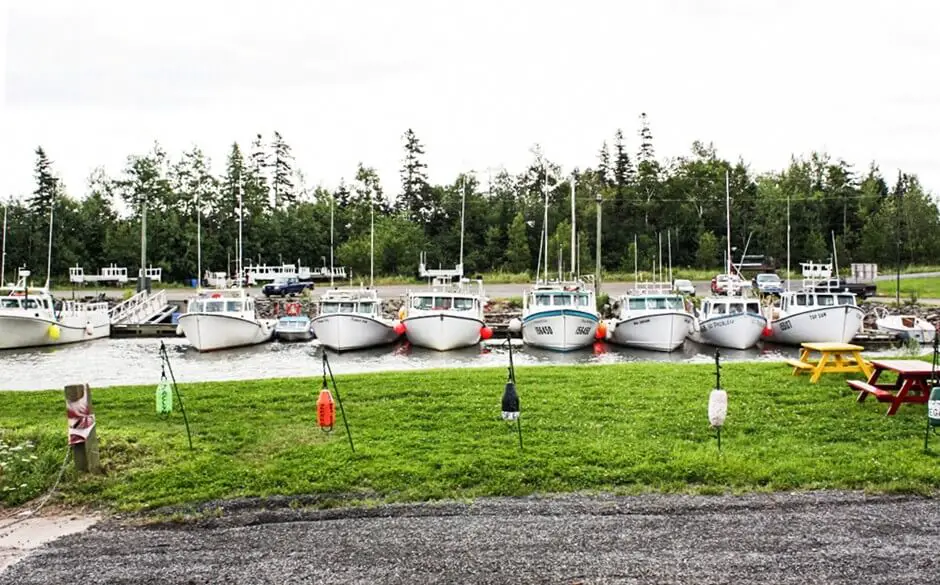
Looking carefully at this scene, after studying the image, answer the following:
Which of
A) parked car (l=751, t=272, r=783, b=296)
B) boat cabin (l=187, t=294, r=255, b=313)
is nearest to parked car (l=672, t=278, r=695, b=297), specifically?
parked car (l=751, t=272, r=783, b=296)

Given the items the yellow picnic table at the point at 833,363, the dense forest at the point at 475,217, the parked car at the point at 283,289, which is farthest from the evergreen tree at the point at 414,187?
the yellow picnic table at the point at 833,363

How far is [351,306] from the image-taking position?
37.3 meters

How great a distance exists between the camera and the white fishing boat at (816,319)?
34.1 metres

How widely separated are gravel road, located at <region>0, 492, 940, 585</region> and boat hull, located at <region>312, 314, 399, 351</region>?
26007 mm

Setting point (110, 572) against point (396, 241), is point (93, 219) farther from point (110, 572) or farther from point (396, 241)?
point (110, 572)

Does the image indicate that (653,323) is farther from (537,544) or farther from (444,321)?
(537,544)

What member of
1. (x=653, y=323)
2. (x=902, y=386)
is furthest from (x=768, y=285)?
(x=902, y=386)

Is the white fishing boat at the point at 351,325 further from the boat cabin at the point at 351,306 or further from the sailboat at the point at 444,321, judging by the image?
the sailboat at the point at 444,321

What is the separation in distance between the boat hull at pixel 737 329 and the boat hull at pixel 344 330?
1453cm

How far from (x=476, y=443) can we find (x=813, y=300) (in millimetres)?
28238

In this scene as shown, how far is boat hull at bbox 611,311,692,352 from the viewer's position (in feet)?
113

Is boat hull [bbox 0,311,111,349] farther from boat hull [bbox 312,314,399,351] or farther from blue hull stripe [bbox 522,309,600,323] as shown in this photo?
blue hull stripe [bbox 522,309,600,323]

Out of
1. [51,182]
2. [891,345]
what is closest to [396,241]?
[51,182]

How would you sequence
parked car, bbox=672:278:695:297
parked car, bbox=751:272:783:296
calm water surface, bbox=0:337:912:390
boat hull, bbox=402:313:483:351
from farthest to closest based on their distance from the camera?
parked car, bbox=751:272:783:296 < parked car, bbox=672:278:695:297 < boat hull, bbox=402:313:483:351 < calm water surface, bbox=0:337:912:390
